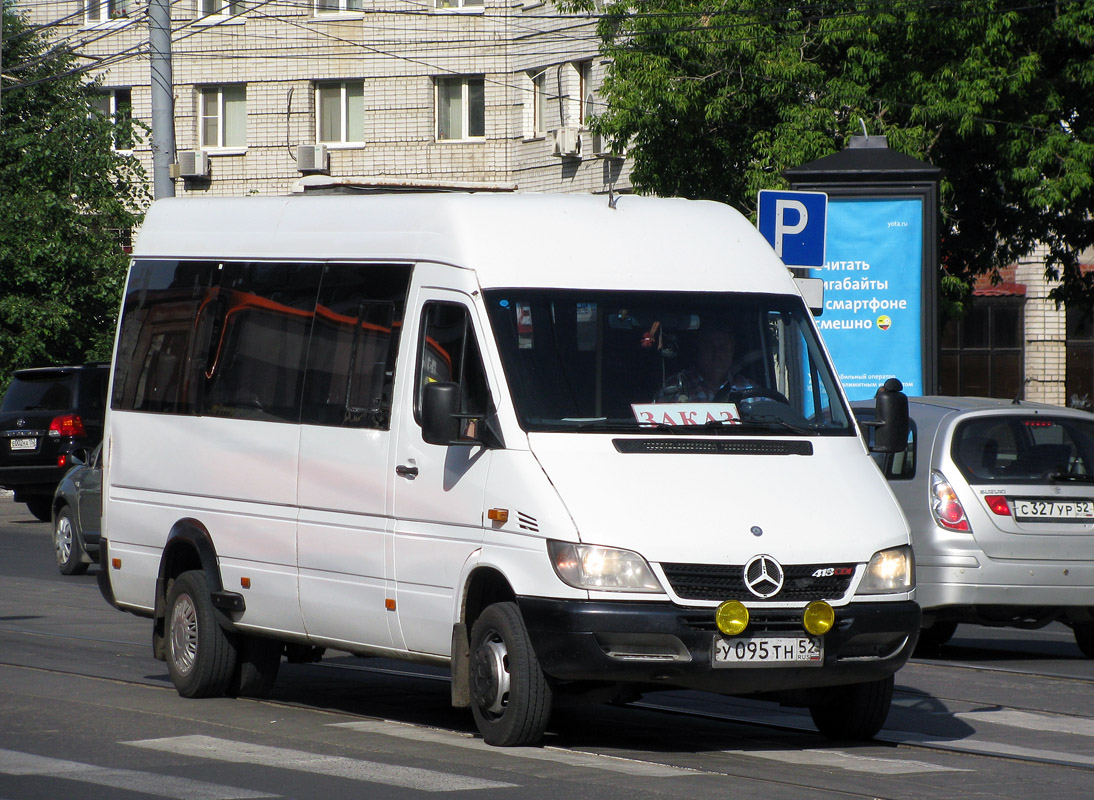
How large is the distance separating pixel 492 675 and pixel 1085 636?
18.7 feet

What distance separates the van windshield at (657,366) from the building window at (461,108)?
107 feet

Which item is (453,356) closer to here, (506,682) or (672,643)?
(506,682)

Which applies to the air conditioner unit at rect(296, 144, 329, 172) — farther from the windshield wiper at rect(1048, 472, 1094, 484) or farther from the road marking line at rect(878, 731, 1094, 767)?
the road marking line at rect(878, 731, 1094, 767)

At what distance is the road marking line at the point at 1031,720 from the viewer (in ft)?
29.7

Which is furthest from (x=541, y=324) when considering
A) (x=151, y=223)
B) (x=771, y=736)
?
(x=151, y=223)

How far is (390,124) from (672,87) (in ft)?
58.8

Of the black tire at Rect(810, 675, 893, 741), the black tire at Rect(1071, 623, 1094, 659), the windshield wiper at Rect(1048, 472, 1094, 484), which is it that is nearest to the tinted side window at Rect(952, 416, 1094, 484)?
the windshield wiper at Rect(1048, 472, 1094, 484)

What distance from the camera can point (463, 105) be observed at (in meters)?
41.1

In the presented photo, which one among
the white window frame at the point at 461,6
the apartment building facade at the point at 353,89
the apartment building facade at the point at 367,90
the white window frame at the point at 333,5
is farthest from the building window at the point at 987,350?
the white window frame at the point at 333,5

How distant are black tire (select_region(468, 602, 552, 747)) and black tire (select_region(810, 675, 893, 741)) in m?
1.35

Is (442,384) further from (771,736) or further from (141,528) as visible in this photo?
(141,528)

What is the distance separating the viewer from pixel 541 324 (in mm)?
8422

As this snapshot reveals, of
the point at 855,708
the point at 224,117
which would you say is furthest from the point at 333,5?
the point at 855,708

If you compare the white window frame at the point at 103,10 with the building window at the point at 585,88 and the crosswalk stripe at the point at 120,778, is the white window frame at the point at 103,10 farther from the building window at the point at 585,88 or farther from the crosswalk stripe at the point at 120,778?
the crosswalk stripe at the point at 120,778
